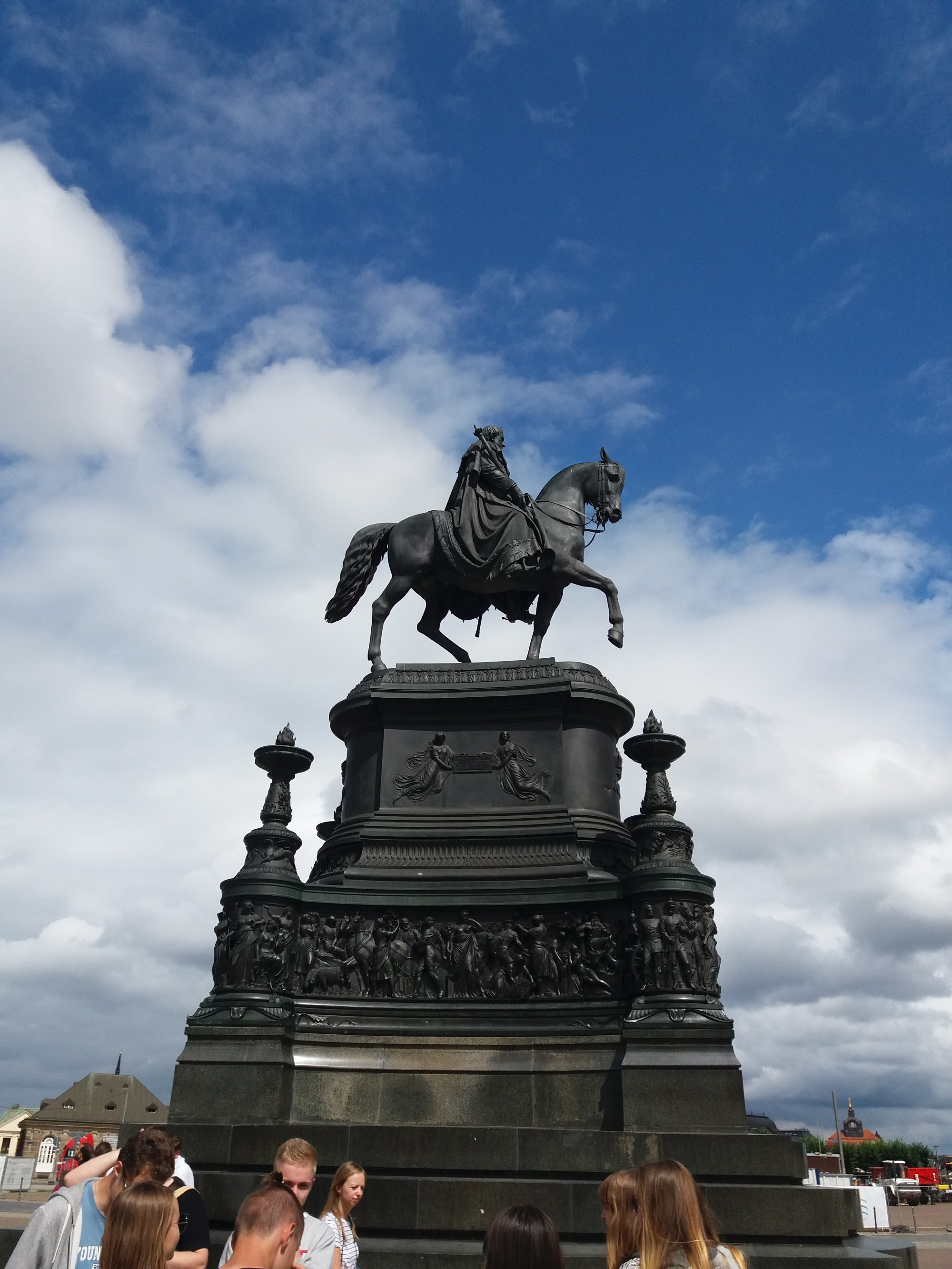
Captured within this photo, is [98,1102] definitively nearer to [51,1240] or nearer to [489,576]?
[489,576]

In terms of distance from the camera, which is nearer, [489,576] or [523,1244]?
[523,1244]

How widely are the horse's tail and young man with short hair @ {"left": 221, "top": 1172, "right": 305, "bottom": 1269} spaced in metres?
15.2

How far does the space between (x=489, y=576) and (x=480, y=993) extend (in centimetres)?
700

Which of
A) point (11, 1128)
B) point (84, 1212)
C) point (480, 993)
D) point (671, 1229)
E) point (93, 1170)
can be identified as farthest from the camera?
point (11, 1128)

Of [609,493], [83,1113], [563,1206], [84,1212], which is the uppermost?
[609,493]

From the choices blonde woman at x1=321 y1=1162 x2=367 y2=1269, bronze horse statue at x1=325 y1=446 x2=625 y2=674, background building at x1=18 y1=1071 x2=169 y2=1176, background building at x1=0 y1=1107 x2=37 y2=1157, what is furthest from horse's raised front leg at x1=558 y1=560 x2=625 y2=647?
background building at x1=0 y1=1107 x2=37 y2=1157

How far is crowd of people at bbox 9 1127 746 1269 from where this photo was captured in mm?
3924

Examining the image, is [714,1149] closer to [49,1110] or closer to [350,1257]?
[350,1257]

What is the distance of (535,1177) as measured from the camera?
11711mm

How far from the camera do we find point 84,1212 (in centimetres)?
500

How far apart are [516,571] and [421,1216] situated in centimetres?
1011

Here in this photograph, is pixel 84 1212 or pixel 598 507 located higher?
pixel 598 507

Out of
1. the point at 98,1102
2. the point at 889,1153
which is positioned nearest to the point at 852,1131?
the point at 889,1153

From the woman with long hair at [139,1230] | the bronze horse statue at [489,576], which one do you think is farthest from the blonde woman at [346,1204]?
the bronze horse statue at [489,576]
